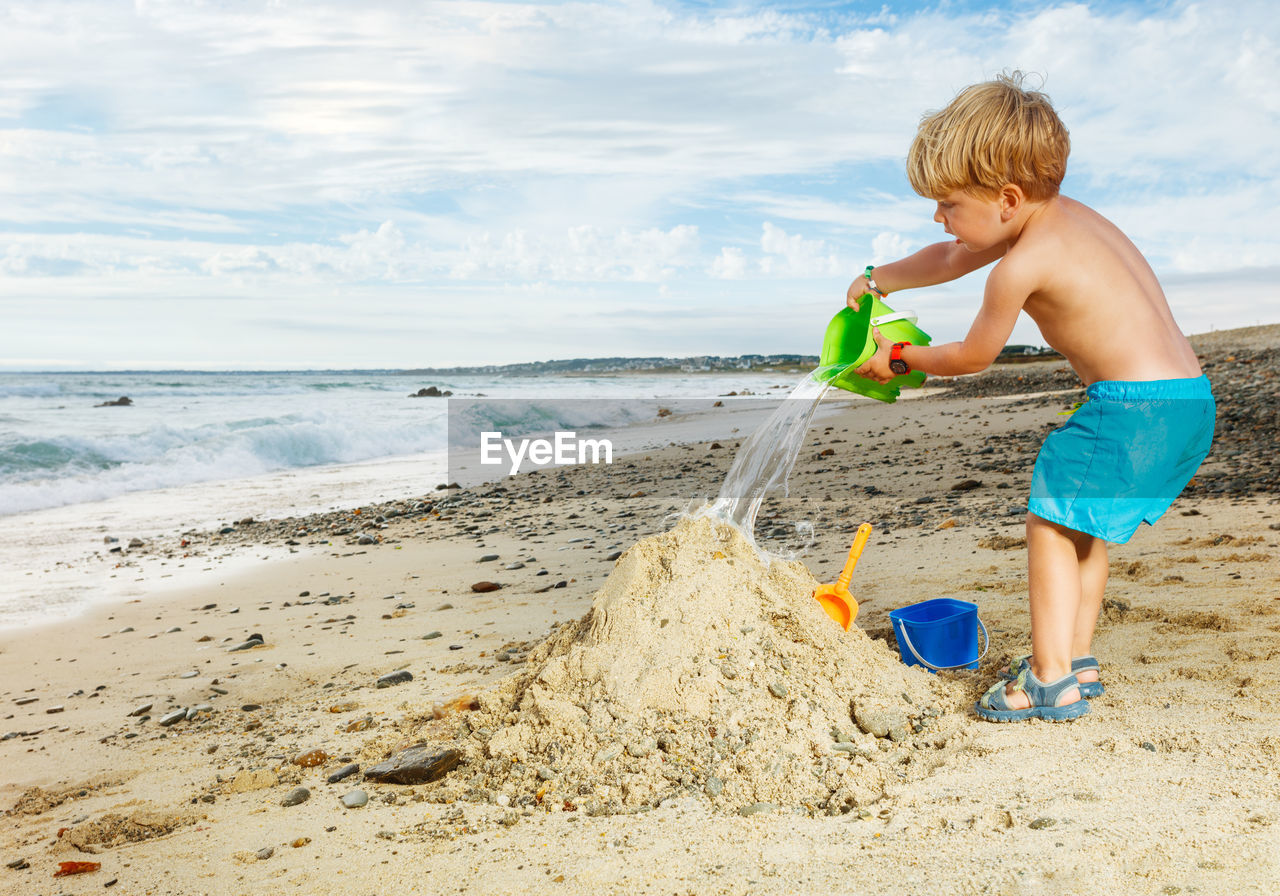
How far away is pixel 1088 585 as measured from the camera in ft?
9.69

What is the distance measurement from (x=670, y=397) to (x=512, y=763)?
77.9ft

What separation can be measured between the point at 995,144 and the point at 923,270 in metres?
0.85

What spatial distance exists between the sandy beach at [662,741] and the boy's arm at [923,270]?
119cm

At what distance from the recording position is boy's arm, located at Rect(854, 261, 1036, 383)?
267 cm

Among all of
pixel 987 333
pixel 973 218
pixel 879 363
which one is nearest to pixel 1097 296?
pixel 987 333

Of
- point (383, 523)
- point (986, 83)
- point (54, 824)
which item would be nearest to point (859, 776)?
point (986, 83)

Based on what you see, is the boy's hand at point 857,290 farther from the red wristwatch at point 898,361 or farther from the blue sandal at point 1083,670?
the blue sandal at point 1083,670

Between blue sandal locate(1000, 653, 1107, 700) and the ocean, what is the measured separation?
587 cm

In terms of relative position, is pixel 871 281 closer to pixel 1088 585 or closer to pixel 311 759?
pixel 1088 585

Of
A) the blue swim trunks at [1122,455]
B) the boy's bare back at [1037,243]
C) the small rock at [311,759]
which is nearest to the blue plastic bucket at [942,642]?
the blue swim trunks at [1122,455]

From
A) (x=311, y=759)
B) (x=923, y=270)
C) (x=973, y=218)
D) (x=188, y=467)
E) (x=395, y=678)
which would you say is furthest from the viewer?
(x=188, y=467)

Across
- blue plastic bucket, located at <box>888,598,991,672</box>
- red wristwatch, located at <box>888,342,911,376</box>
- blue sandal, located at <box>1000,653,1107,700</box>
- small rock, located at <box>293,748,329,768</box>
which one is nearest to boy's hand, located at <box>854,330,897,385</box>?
red wristwatch, located at <box>888,342,911,376</box>

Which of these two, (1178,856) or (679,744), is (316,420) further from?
(1178,856)

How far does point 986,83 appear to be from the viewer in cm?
277
